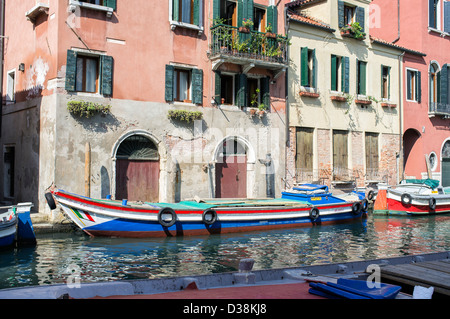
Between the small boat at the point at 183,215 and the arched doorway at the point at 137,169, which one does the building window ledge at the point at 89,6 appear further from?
the small boat at the point at 183,215

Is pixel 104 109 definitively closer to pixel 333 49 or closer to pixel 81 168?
pixel 81 168

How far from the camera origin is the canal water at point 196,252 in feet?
28.1

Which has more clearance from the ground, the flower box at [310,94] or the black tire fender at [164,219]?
the flower box at [310,94]

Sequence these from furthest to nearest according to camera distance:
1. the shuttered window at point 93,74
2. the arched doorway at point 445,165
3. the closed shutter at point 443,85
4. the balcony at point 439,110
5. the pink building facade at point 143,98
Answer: the arched doorway at point 445,165
the closed shutter at point 443,85
the balcony at point 439,110
the shuttered window at point 93,74
the pink building facade at point 143,98

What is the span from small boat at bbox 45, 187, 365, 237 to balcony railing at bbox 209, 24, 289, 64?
505 centimetres

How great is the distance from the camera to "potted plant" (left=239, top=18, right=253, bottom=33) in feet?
53.9

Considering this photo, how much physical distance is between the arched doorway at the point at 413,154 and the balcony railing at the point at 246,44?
1017cm

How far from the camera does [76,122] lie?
13766 millimetres

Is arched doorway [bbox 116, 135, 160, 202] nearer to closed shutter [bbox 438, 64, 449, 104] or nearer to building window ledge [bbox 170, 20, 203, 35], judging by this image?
building window ledge [bbox 170, 20, 203, 35]

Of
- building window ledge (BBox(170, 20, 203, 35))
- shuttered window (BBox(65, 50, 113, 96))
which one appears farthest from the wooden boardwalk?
building window ledge (BBox(170, 20, 203, 35))

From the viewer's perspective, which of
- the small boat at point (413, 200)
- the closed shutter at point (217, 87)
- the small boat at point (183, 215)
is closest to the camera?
the small boat at point (183, 215)

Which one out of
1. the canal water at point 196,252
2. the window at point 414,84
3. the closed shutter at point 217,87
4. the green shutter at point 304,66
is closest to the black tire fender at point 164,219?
the canal water at point 196,252

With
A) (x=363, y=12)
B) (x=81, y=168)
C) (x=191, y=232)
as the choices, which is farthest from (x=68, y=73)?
(x=363, y=12)

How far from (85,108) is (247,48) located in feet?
19.8
